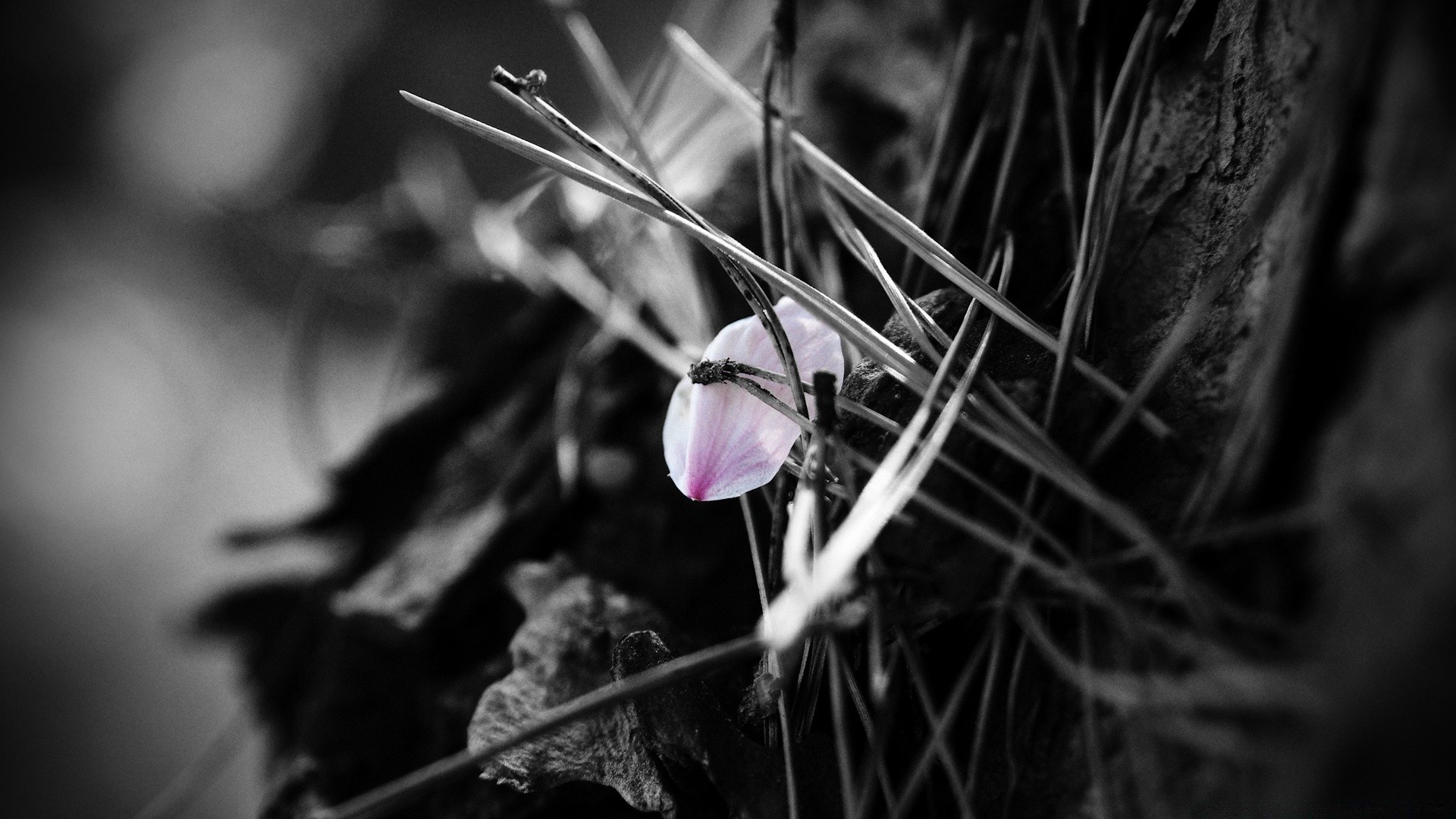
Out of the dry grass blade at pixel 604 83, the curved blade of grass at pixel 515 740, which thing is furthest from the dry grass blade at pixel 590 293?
the curved blade of grass at pixel 515 740

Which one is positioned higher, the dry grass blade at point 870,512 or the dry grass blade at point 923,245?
the dry grass blade at point 923,245

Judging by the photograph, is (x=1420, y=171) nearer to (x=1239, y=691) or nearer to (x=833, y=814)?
(x=1239, y=691)

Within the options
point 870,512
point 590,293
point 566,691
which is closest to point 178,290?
point 590,293

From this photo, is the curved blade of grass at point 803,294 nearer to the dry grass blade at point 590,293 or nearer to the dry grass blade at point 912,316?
the dry grass blade at point 912,316

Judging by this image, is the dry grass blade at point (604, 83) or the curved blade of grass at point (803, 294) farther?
the dry grass blade at point (604, 83)

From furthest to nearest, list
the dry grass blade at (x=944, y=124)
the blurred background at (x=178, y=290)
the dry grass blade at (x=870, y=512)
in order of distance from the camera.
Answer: the blurred background at (x=178, y=290) → the dry grass blade at (x=944, y=124) → the dry grass blade at (x=870, y=512)

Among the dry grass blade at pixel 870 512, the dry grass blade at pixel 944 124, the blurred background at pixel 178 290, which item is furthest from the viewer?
the blurred background at pixel 178 290

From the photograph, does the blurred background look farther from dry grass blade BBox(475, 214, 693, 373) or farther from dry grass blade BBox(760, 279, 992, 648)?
dry grass blade BBox(760, 279, 992, 648)

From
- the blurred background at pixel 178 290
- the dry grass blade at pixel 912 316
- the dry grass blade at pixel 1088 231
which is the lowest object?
the blurred background at pixel 178 290

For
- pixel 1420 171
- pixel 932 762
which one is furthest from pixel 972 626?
pixel 1420 171
